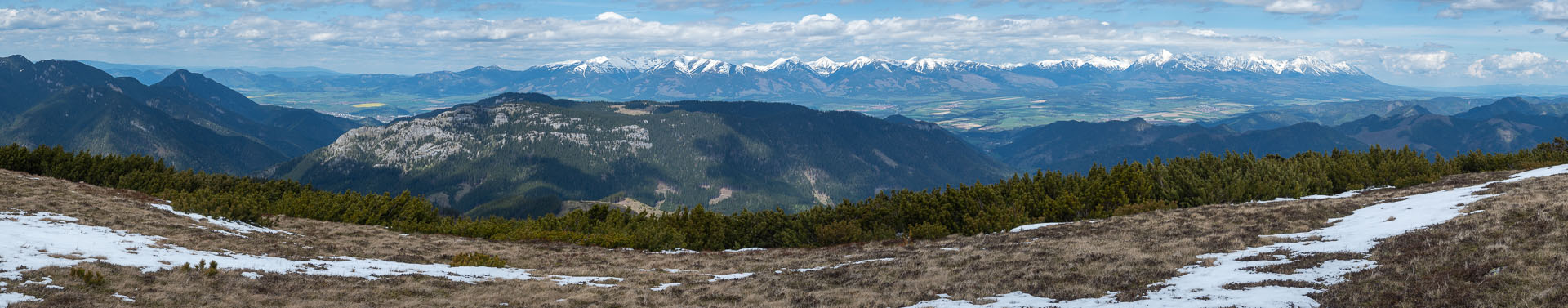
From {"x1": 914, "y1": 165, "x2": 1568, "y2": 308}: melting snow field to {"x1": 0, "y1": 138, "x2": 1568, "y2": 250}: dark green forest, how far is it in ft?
33.4

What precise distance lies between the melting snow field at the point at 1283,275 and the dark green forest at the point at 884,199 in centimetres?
1018

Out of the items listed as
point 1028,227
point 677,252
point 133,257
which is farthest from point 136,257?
point 1028,227

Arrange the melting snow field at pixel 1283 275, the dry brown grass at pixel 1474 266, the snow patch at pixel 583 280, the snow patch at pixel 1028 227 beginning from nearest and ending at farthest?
1. the dry brown grass at pixel 1474 266
2. the melting snow field at pixel 1283 275
3. the snow patch at pixel 583 280
4. the snow patch at pixel 1028 227

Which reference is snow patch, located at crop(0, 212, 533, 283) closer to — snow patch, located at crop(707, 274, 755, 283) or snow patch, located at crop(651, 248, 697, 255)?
snow patch, located at crop(707, 274, 755, 283)

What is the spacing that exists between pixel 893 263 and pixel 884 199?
1990 cm

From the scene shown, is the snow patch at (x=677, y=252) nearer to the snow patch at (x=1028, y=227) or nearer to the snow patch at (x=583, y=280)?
the snow patch at (x=583, y=280)

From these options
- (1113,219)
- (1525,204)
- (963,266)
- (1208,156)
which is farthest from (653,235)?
(1208,156)

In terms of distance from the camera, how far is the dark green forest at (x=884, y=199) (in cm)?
3272

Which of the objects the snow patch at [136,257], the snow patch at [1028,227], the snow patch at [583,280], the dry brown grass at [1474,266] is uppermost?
the dry brown grass at [1474,266]

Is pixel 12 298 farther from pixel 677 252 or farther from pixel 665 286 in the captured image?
pixel 677 252

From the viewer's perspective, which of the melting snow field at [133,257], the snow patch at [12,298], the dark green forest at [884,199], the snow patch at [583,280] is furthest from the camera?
the dark green forest at [884,199]

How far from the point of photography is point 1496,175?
34.1 m

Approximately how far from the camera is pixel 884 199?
42938mm

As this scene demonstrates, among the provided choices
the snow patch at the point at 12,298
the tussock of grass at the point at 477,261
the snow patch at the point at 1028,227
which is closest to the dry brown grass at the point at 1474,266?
the snow patch at the point at 1028,227
